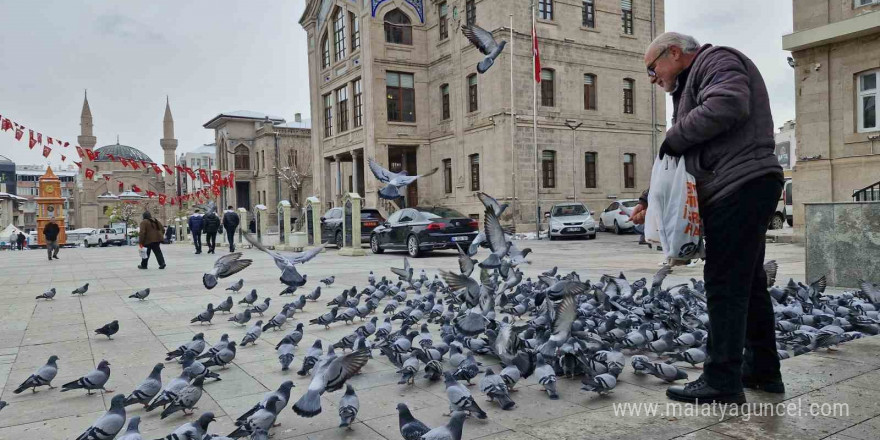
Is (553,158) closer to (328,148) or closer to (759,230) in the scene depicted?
(328,148)

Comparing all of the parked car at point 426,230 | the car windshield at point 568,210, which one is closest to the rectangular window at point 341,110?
the car windshield at point 568,210

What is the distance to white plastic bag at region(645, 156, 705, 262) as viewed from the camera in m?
3.13

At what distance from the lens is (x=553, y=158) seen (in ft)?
101

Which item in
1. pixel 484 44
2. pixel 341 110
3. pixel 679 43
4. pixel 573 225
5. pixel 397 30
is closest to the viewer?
pixel 679 43

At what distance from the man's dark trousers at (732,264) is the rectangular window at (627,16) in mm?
32580

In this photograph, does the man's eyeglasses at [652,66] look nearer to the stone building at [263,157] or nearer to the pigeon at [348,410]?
the pigeon at [348,410]

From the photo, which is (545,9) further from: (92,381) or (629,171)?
(92,381)

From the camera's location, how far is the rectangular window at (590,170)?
104ft

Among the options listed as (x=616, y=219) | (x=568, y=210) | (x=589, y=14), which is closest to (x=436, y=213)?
(x=568, y=210)

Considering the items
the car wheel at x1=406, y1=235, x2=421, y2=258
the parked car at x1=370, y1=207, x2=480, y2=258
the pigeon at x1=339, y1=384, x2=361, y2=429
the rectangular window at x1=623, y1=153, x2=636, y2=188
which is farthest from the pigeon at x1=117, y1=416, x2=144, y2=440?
the rectangular window at x1=623, y1=153, x2=636, y2=188

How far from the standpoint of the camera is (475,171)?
3100cm

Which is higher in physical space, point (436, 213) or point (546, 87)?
point (546, 87)

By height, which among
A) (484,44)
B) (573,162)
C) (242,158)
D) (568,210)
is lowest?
(568,210)

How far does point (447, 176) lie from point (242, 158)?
134ft
